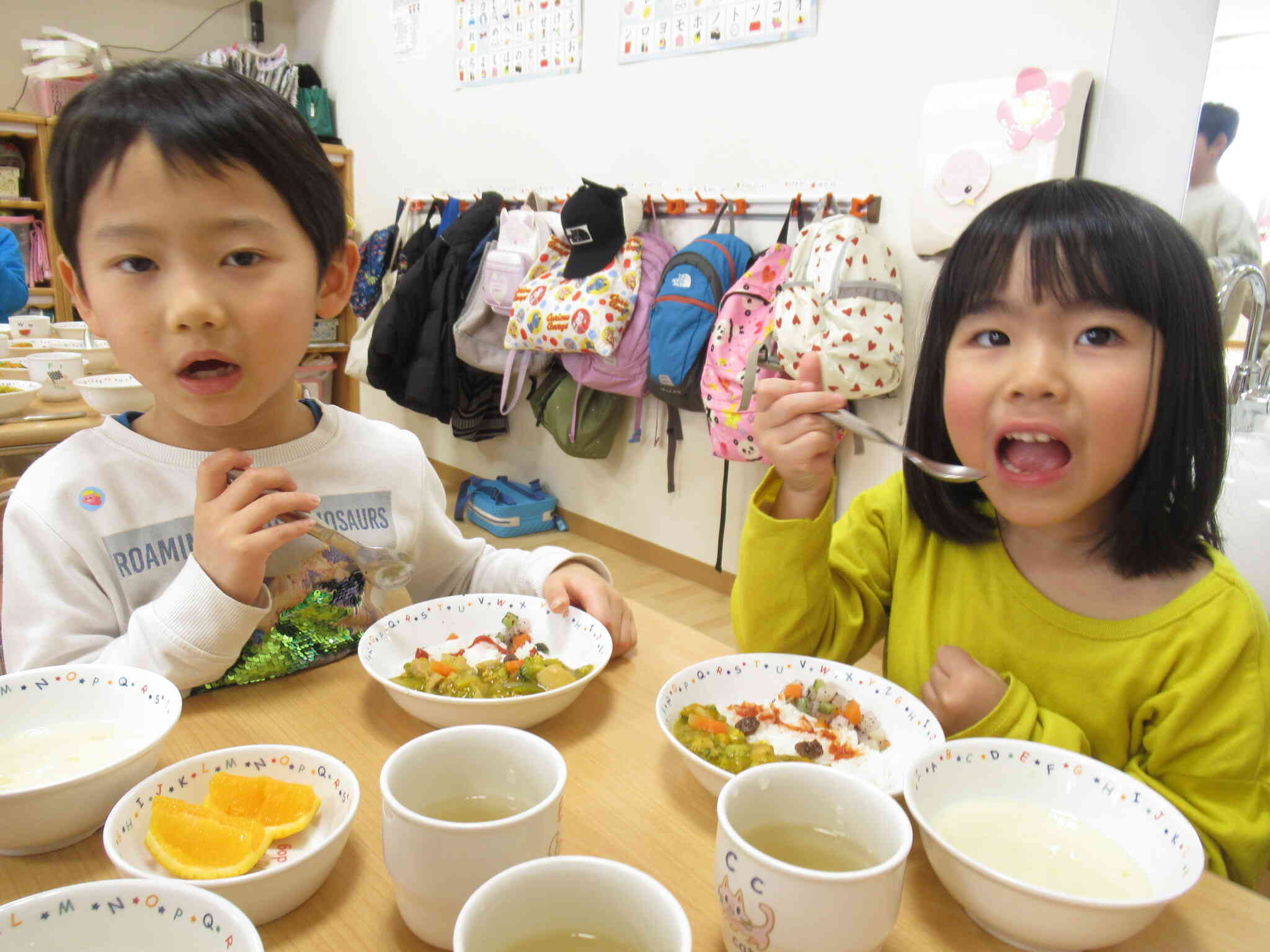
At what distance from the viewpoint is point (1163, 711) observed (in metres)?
0.85

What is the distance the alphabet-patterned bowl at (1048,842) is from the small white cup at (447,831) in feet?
0.83

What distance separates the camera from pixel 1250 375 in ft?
5.37

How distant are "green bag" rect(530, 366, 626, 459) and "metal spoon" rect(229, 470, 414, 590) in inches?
82.3

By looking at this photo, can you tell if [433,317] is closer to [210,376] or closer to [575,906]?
[210,376]

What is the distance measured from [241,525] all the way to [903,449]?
681mm

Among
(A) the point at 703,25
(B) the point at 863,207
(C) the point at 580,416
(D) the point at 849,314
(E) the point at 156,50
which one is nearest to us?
(D) the point at 849,314

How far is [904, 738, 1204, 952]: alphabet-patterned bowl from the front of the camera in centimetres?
50

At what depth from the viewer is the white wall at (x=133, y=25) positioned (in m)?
4.28

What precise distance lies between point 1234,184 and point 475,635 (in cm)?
177

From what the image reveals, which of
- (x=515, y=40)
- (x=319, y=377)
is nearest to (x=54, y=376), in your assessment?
(x=515, y=40)

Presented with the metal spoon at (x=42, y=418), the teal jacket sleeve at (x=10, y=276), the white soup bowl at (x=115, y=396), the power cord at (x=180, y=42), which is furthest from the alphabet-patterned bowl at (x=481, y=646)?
the power cord at (x=180, y=42)

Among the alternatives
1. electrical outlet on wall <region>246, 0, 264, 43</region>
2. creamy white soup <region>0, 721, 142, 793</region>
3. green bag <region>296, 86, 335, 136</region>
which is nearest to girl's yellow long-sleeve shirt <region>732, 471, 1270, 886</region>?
creamy white soup <region>0, 721, 142, 793</region>

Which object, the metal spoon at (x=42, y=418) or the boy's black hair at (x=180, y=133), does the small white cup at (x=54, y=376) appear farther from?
the boy's black hair at (x=180, y=133)

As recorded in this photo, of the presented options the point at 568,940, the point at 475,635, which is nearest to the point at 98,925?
the point at 568,940
